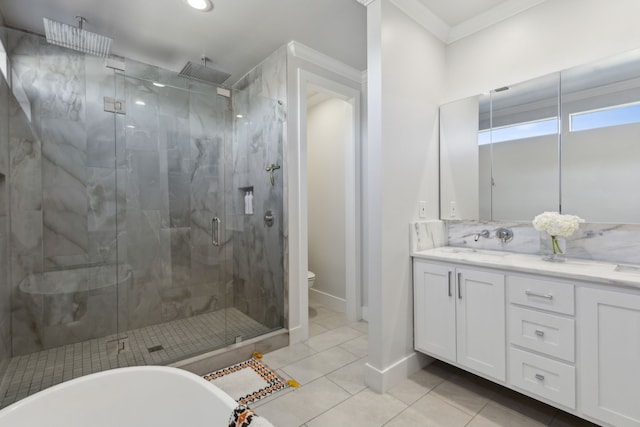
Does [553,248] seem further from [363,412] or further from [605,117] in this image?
[363,412]

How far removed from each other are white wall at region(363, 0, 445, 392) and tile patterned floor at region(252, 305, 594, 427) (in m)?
0.14

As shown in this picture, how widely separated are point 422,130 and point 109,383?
2397mm

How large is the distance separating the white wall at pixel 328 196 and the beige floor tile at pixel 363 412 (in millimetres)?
1561

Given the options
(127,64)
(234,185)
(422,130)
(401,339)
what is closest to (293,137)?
(234,185)

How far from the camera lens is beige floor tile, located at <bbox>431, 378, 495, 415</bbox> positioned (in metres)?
1.73

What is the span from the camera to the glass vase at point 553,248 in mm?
1758

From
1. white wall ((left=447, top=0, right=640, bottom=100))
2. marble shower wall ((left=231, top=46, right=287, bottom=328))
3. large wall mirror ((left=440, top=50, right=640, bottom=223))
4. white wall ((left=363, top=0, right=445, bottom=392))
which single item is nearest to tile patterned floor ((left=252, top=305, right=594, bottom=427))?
white wall ((left=363, top=0, right=445, bottom=392))

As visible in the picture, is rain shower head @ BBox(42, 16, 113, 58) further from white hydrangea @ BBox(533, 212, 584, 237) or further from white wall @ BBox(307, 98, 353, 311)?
white hydrangea @ BBox(533, 212, 584, 237)

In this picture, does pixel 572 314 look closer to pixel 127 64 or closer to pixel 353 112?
pixel 353 112

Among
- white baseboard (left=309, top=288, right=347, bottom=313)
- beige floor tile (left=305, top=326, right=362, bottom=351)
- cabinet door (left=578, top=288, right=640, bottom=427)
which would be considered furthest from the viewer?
white baseboard (left=309, top=288, right=347, bottom=313)

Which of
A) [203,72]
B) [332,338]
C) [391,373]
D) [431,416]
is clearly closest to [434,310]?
[391,373]

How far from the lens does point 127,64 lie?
2.64 meters

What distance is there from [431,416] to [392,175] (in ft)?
4.87

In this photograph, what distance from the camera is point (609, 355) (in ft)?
4.39
